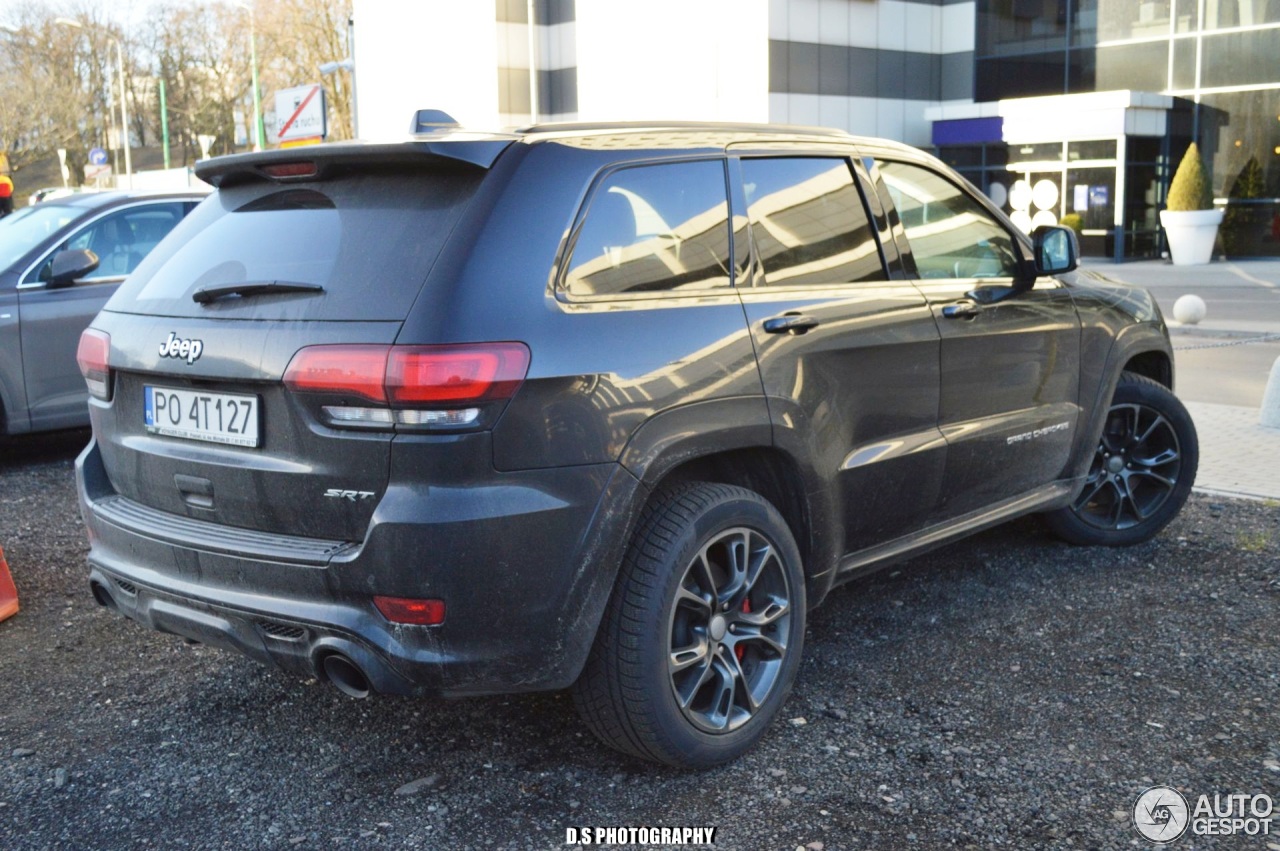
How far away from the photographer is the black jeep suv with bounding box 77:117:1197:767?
3049 millimetres

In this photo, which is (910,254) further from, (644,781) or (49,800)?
(49,800)

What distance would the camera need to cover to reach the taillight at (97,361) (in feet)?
12.2

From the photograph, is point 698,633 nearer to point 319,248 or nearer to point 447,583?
point 447,583

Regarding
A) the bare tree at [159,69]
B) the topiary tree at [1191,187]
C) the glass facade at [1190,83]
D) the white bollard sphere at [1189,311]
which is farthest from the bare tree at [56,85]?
the white bollard sphere at [1189,311]

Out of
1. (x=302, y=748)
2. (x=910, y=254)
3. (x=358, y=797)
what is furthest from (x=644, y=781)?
(x=910, y=254)

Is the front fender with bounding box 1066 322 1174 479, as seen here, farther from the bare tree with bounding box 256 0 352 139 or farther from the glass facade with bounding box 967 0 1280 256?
the bare tree with bounding box 256 0 352 139

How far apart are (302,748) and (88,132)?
69.2 metres

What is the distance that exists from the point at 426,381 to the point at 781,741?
63.0 inches

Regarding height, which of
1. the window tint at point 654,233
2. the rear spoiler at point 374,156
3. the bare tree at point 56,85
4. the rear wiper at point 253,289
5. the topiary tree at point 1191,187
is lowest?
the topiary tree at point 1191,187

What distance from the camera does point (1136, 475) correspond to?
568 centimetres

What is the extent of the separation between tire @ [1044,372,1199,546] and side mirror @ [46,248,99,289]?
235 inches

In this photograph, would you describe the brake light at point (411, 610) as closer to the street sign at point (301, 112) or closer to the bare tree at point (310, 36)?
the street sign at point (301, 112)

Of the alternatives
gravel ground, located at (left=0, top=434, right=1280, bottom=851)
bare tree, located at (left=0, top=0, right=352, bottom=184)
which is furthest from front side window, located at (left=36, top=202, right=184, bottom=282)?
bare tree, located at (left=0, top=0, right=352, bottom=184)

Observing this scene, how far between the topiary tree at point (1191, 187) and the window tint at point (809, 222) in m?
25.6
